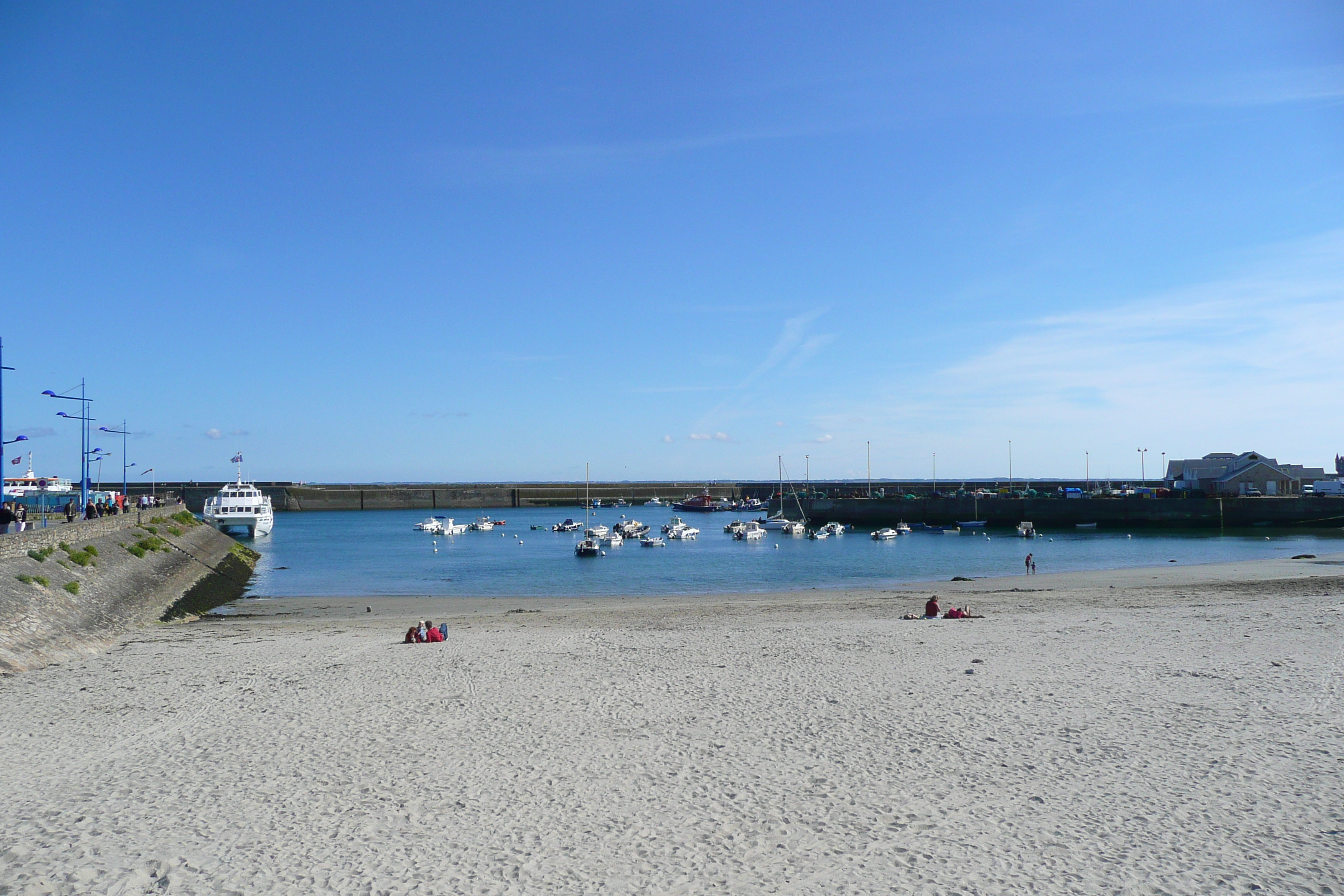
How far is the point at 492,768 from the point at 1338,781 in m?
9.58

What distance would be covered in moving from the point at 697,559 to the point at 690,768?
47.5m

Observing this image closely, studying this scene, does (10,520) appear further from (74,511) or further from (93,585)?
(74,511)

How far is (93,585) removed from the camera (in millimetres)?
24172

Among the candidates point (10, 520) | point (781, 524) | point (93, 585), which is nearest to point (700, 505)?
point (781, 524)

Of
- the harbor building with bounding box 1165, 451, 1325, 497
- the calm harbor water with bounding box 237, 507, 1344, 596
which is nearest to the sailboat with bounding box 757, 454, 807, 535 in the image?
the calm harbor water with bounding box 237, 507, 1344, 596

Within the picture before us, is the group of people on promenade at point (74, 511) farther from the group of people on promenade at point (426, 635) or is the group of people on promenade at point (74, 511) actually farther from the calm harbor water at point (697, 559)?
the group of people on promenade at point (426, 635)

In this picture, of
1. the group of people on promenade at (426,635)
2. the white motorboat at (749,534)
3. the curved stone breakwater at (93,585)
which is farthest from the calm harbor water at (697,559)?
the group of people on promenade at (426,635)

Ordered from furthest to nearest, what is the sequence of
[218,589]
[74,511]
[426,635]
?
1. [218,589]
2. [74,511]
3. [426,635]

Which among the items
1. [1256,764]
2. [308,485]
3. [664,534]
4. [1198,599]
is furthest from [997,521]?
[308,485]

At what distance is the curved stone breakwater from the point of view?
17797mm

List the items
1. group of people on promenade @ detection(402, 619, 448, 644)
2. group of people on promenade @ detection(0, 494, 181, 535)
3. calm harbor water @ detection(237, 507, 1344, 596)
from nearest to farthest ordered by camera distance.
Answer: group of people on promenade @ detection(402, 619, 448, 644) < group of people on promenade @ detection(0, 494, 181, 535) < calm harbor water @ detection(237, 507, 1344, 596)

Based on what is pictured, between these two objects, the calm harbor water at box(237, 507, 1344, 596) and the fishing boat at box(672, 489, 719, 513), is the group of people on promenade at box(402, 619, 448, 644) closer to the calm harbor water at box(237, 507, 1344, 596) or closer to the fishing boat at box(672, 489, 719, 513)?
the calm harbor water at box(237, 507, 1344, 596)

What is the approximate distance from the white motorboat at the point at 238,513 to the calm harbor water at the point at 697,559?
1.53 metres

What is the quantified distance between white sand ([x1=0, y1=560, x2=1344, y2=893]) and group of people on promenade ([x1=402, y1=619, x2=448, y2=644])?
1904 mm
